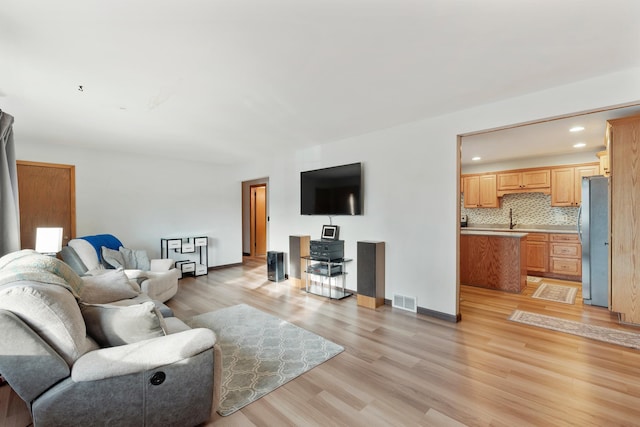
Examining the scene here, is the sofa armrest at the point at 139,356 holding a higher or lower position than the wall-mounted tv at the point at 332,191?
lower

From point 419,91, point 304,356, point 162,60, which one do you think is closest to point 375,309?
point 304,356

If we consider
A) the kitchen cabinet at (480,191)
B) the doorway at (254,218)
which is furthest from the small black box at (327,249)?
the doorway at (254,218)

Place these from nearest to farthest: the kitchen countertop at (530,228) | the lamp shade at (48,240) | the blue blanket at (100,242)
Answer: the lamp shade at (48,240) < the blue blanket at (100,242) < the kitchen countertop at (530,228)

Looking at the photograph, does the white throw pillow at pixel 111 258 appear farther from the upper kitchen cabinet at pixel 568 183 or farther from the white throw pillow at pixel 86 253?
the upper kitchen cabinet at pixel 568 183

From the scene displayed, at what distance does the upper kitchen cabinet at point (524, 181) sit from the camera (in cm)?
548

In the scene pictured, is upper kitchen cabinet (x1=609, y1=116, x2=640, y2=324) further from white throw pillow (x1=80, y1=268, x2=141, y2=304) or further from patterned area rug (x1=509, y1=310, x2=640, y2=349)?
white throw pillow (x1=80, y1=268, x2=141, y2=304)

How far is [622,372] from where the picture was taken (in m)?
2.25

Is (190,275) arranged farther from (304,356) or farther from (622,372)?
(622,372)

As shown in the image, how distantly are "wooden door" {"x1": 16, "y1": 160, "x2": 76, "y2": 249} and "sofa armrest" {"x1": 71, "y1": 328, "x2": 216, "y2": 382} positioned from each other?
4343 millimetres

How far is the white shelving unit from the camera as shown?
5543 mm

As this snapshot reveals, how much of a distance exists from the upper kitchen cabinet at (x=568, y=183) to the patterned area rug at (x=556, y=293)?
1.63 m

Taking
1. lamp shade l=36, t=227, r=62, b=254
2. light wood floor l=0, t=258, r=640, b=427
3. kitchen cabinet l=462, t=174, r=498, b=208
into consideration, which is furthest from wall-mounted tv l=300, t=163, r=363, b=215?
kitchen cabinet l=462, t=174, r=498, b=208

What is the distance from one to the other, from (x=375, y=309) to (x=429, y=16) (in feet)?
10.5

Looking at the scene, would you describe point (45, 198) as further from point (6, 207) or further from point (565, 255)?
point (565, 255)
